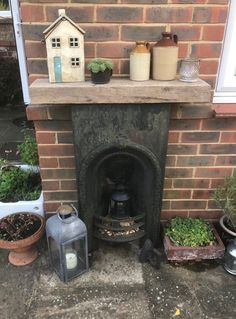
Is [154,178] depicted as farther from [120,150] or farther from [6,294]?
[6,294]

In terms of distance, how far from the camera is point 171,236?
7.45ft

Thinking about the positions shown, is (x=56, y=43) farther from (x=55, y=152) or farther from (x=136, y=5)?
(x=55, y=152)

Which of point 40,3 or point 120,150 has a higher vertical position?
point 40,3

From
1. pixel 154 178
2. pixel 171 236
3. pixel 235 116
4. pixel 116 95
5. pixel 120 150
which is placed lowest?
pixel 171 236

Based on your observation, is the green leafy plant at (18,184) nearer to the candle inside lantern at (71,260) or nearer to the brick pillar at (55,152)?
the brick pillar at (55,152)

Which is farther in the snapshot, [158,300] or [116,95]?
[158,300]

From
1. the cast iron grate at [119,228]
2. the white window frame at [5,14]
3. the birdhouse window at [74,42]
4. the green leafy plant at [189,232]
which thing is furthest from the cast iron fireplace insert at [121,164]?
the white window frame at [5,14]

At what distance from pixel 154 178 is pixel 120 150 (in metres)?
0.31

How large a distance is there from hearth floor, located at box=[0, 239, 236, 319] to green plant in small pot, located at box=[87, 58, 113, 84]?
1.30m

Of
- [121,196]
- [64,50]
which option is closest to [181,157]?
[121,196]

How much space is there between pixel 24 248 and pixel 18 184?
660 millimetres

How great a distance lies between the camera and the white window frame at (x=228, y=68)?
1972 millimetres

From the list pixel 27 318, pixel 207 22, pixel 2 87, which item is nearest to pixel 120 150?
pixel 207 22

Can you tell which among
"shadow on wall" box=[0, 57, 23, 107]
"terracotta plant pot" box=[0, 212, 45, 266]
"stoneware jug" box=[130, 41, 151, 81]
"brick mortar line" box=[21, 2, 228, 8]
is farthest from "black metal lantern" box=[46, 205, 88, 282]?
"shadow on wall" box=[0, 57, 23, 107]
